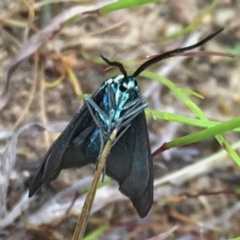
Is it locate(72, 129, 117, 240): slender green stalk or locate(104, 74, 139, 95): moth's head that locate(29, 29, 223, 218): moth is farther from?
locate(72, 129, 117, 240): slender green stalk

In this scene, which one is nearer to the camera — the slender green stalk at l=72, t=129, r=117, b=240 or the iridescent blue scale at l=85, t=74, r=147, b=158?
the slender green stalk at l=72, t=129, r=117, b=240

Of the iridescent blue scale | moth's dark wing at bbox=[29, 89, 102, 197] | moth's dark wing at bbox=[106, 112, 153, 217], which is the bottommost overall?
moth's dark wing at bbox=[106, 112, 153, 217]

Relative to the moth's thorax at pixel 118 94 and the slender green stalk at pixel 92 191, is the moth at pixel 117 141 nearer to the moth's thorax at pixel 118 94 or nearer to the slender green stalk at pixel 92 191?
the moth's thorax at pixel 118 94

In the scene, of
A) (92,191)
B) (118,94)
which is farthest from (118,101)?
(92,191)

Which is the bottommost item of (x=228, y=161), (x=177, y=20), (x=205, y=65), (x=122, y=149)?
(x=228, y=161)

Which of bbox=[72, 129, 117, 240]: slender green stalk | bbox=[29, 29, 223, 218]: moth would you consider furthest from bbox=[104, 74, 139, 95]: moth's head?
bbox=[72, 129, 117, 240]: slender green stalk

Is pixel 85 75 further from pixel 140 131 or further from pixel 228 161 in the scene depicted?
pixel 140 131

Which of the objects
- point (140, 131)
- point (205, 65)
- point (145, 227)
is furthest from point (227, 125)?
point (205, 65)

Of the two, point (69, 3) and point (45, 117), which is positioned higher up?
point (69, 3)
